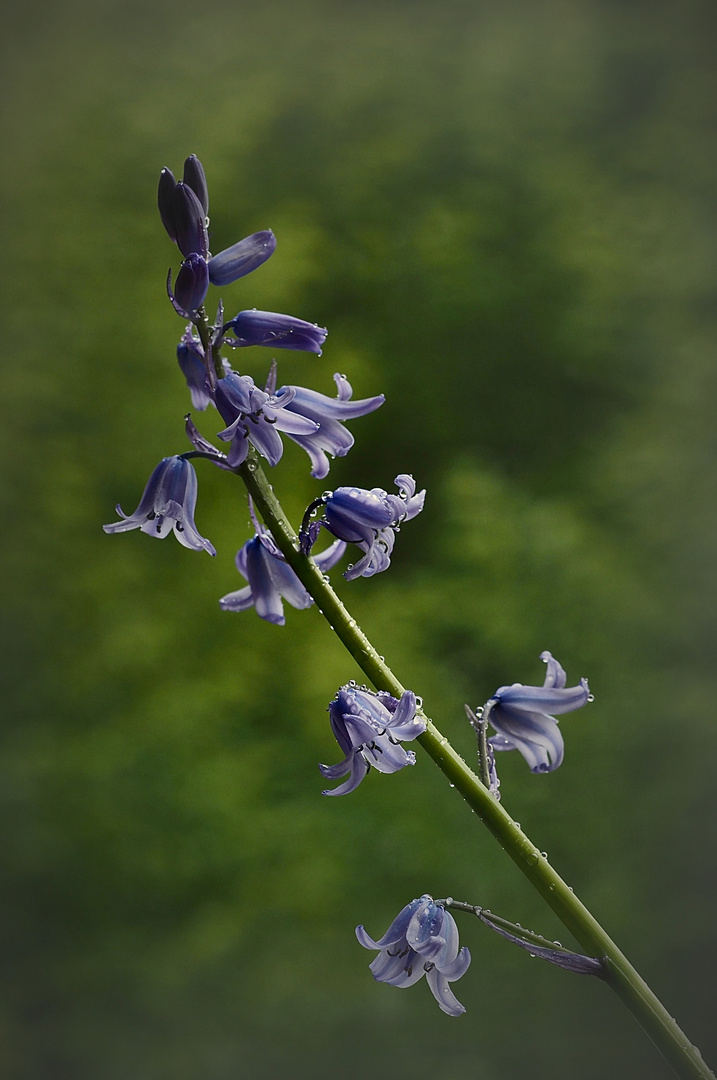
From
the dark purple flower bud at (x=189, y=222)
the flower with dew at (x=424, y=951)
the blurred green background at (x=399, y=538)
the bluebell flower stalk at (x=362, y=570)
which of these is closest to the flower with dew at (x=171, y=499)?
the bluebell flower stalk at (x=362, y=570)

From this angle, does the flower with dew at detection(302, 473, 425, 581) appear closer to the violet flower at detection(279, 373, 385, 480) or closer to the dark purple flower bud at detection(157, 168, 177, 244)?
the violet flower at detection(279, 373, 385, 480)

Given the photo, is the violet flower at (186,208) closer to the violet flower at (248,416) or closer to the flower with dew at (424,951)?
the violet flower at (248,416)

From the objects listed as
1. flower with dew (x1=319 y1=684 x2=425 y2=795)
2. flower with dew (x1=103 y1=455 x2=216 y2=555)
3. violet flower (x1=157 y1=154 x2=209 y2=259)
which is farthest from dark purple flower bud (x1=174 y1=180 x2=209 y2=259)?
flower with dew (x1=319 y1=684 x2=425 y2=795)

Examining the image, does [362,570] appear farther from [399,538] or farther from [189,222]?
[399,538]

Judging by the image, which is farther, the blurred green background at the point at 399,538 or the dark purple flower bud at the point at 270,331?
the blurred green background at the point at 399,538

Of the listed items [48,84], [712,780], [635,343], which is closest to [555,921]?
[712,780]

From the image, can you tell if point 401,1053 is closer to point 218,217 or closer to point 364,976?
point 364,976

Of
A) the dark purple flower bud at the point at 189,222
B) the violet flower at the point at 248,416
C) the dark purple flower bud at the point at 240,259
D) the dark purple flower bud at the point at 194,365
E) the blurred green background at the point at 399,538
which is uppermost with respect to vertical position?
the dark purple flower bud at the point at 189,222
